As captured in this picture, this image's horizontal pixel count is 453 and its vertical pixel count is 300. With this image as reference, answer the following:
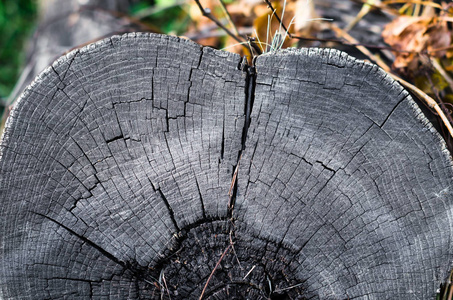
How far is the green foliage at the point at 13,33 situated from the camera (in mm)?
4551

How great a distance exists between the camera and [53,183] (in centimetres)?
134

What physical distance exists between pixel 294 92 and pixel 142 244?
851 mm

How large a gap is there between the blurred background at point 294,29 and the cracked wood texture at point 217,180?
35 cm

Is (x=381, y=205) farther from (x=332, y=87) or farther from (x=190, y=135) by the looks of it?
(x=190, y=135)

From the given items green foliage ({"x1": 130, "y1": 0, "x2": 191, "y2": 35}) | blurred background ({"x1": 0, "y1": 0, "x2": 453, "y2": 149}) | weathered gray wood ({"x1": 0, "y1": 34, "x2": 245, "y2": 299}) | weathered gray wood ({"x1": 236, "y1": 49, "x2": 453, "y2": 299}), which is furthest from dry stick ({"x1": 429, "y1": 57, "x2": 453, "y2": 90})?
green foliage ({"x1": 130, "y1": 0, "x2": 191, "y2": 35})

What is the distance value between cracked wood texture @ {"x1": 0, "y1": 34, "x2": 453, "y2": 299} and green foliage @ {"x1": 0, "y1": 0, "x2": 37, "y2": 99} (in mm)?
3929

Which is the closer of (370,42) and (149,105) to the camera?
(149,105)

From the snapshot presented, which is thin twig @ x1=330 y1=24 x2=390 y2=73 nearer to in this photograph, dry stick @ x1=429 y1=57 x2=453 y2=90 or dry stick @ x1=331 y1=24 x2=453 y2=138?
dry stick @ x1=331 y1=24 x2=453 y2=138

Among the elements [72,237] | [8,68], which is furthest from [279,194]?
[8,68]

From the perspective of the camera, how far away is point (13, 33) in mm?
4707

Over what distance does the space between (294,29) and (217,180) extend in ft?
3.91

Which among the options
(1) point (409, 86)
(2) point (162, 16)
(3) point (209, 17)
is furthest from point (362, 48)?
(2) point (162, 16)

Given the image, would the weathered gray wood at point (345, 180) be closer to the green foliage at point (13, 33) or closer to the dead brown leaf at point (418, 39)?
the dead brown leaf at point (418, 39)

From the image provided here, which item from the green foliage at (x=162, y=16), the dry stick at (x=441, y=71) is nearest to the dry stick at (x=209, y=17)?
the dry stick at (x=441, y=71)
